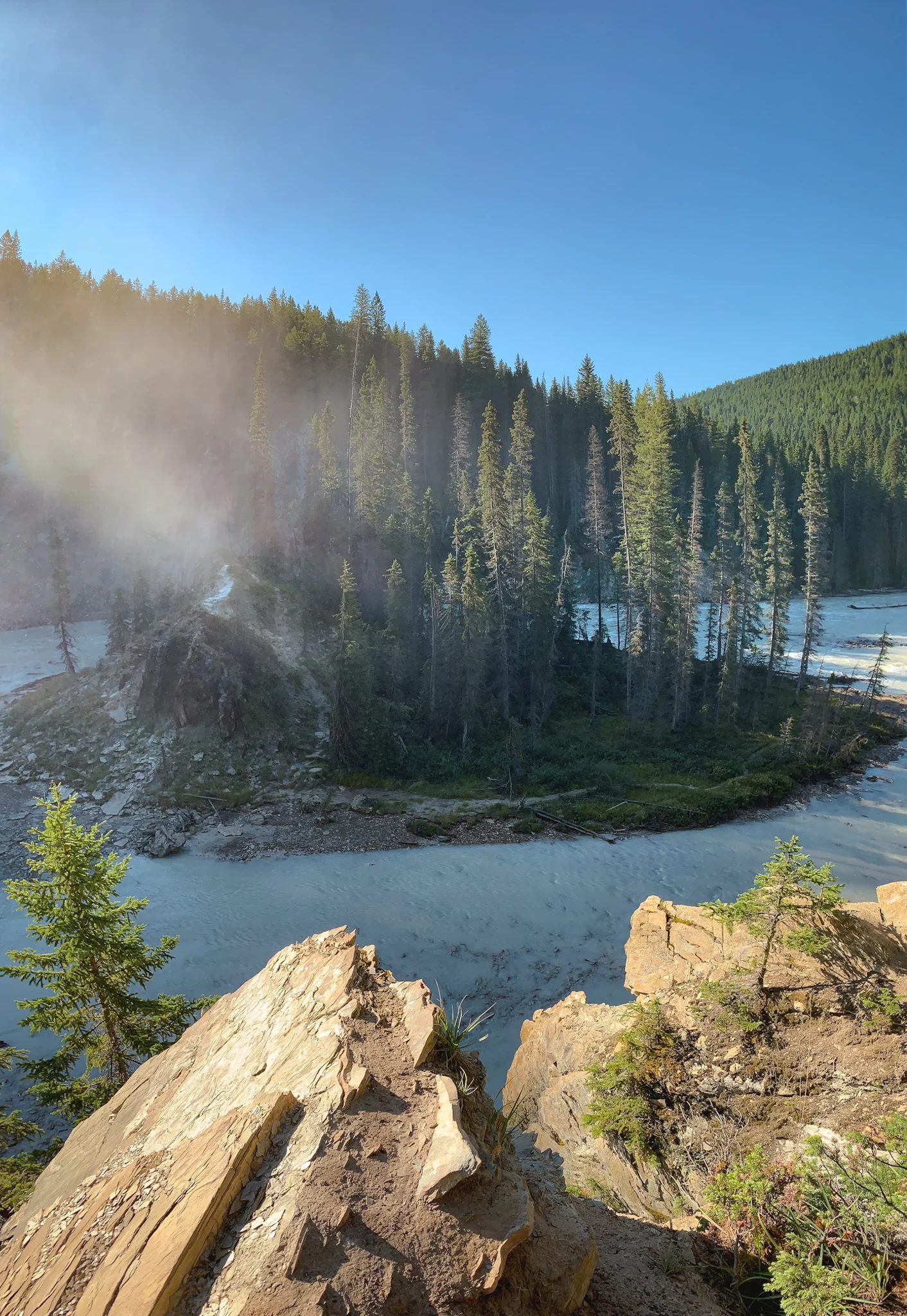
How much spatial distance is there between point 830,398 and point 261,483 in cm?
12975

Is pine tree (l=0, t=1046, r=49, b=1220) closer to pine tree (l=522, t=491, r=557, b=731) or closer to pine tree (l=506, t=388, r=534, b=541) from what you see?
pine tree (l=522, t=491, r=557, b=731)

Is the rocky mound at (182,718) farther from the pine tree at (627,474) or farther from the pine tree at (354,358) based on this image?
the pine tree at (627,474)

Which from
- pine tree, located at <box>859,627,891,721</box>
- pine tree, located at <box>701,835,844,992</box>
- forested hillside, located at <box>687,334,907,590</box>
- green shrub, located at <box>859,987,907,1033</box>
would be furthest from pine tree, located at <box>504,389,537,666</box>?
forested hillside, located at <box>687,334,907,590</box>

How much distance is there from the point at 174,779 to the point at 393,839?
12.7 meters

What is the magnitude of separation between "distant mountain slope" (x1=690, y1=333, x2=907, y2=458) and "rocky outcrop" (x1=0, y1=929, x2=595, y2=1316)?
104493 millimetres

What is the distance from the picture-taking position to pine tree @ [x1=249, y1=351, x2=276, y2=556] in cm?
4838

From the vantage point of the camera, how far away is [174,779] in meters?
30.5

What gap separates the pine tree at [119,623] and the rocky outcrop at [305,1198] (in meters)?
41.0

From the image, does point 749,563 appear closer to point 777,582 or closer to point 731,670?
point 777,582

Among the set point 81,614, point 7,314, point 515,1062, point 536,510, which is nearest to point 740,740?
point 536,510

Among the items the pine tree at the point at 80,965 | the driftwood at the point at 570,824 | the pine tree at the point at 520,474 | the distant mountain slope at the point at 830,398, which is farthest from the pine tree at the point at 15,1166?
the distant mountain slope at the point at 830,398

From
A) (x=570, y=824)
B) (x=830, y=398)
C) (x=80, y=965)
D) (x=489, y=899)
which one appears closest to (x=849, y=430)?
(x=830, y=398)

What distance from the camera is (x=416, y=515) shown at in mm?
44812

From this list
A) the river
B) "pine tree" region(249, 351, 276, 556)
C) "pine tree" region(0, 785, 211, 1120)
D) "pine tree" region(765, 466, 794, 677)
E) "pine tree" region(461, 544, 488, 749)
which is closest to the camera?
"pine tree" region(0, 785, 211, 1120)
